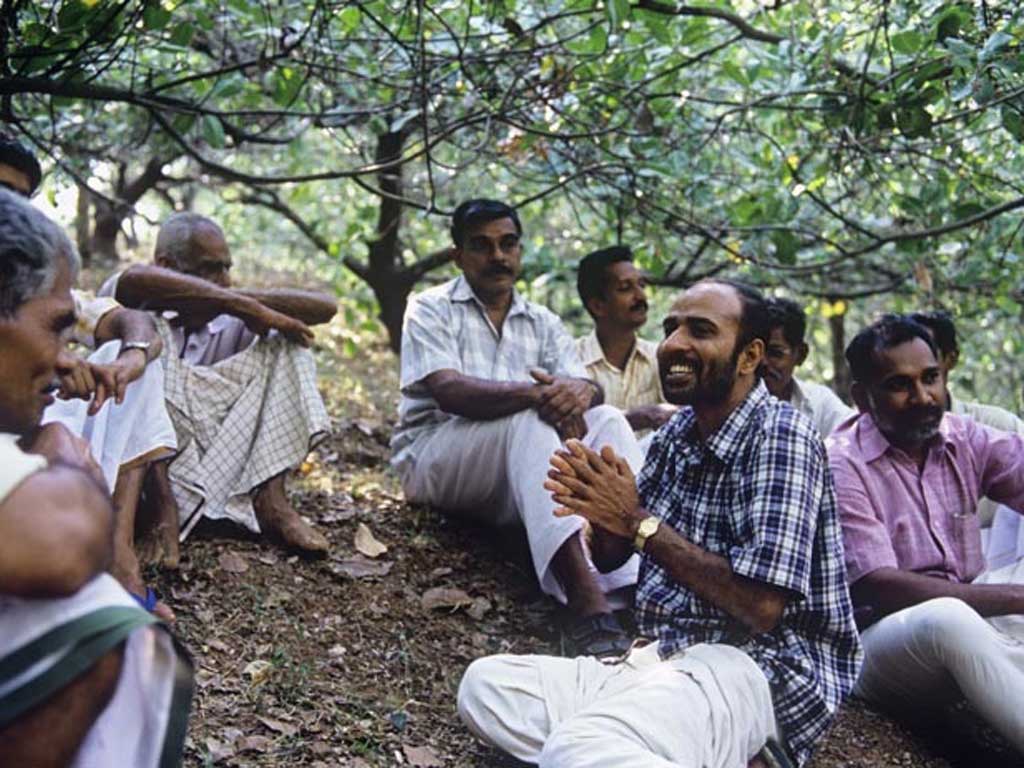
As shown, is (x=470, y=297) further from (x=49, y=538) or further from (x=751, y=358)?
(x=49, y=538)

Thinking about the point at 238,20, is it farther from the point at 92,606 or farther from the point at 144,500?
the point at 92,606

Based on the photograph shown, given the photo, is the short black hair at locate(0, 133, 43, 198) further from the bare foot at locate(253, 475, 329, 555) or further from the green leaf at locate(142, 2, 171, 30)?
the bare foot at locate(253, 475, 329, 555)

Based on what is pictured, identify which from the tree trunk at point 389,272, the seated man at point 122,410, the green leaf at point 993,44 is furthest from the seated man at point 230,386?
the tree trunk at point 389,272

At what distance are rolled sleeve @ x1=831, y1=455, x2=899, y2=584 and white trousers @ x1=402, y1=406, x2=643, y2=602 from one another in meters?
0.80

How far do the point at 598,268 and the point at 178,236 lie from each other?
214cm

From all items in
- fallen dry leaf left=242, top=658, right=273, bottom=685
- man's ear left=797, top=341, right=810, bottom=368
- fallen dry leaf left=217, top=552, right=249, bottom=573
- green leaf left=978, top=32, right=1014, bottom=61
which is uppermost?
green leaf left=978, top=32, right=1014, bottom=61

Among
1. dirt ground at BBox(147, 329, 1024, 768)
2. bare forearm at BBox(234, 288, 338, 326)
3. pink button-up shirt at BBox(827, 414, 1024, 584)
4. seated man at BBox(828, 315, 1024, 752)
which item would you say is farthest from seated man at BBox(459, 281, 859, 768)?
bare forearm at BBox(234, 288, 338, 326)

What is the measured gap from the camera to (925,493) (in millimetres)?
4293

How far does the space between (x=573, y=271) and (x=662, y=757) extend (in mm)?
5455

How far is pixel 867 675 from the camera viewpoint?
165 inches

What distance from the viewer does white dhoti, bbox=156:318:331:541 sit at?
4.49 metres

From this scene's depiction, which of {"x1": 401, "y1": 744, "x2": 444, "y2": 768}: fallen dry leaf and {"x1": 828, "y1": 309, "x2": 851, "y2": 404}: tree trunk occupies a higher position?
{"x1": 828, "y1": 309, "x2": 851, "y2": 404}: tree trunk

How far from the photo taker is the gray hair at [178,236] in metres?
4.68

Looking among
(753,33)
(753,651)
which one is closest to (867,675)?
(753,651)
